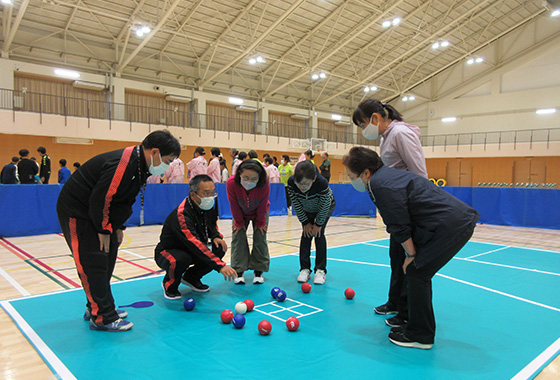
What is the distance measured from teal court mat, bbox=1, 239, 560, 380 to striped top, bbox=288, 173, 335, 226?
→ 0.85m

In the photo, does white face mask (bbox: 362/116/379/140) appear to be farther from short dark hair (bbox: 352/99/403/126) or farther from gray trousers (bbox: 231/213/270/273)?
gray trousers (bbox: 231/213/270/273)

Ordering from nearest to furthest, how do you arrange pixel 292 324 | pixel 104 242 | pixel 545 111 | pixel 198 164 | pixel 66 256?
pixel 104 242, pixel 292 324, pixel 66 256, pixel 198 164, pixel 545 111

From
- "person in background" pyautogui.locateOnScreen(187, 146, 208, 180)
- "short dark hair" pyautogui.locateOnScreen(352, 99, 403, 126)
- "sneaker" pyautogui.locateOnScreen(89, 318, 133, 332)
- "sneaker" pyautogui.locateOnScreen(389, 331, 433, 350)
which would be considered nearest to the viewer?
"sneaker" pyautogui.locateOnScreen(389, 331, 433, 350)

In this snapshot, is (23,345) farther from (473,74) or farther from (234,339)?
(473,74)

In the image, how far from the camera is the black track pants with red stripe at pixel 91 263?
2.98 m

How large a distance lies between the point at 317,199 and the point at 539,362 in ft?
8.27

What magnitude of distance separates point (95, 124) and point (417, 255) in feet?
62.6

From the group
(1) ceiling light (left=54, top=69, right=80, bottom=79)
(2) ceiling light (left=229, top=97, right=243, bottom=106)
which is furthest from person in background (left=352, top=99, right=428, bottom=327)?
(2) ceiling light (left=229, top=97, right=243, bottom=106)

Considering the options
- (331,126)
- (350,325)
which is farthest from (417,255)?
(331,126)

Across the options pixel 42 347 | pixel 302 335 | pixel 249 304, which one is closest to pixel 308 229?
pixel 249 304

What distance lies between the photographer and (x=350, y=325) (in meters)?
3.29

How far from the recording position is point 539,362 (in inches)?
102

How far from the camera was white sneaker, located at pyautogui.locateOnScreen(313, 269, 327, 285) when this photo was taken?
14.8 ft

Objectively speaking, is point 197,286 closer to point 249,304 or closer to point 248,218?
point 249,304
